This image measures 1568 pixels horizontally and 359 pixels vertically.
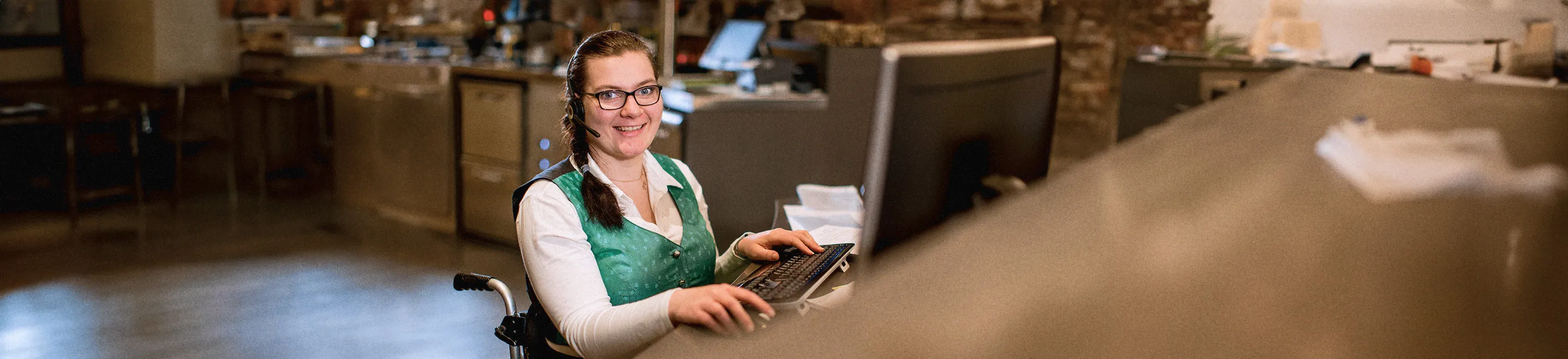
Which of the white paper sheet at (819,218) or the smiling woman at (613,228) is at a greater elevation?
the smiling woman at (613,228)

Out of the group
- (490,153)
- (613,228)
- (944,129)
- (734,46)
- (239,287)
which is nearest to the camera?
Answer: (944,129)

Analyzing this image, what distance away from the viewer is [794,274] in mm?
1228

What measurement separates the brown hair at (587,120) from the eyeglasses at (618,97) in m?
0.03

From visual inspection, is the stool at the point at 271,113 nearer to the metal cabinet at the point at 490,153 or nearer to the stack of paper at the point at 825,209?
the metal cabinet at the point at 490,153

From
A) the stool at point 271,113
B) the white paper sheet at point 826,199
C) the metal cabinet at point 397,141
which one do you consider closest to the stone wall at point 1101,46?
the white paper sheet at point 826,199

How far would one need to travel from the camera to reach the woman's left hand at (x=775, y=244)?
1483 millimetres

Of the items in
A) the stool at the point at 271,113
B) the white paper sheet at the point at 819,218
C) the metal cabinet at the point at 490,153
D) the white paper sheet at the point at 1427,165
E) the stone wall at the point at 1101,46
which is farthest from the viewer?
the stool at the point at 271,113

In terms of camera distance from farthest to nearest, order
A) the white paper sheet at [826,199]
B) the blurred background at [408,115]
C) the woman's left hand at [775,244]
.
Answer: the blurred background at [408,115], the white paper sheet at [826,199], the woman's left hand at [775,244]

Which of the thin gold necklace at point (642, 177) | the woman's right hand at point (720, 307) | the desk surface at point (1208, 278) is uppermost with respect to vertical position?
the desk surface at point (1208, 278)

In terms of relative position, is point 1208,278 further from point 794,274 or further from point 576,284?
point 576,284

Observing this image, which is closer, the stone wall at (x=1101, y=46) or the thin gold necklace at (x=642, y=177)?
the thin gold necklace at (x=642, y=177)

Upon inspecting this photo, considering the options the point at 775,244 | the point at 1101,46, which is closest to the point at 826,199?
the point at 775,244

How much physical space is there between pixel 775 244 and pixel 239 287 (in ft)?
10.4

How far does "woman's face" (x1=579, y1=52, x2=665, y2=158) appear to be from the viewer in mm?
1572
